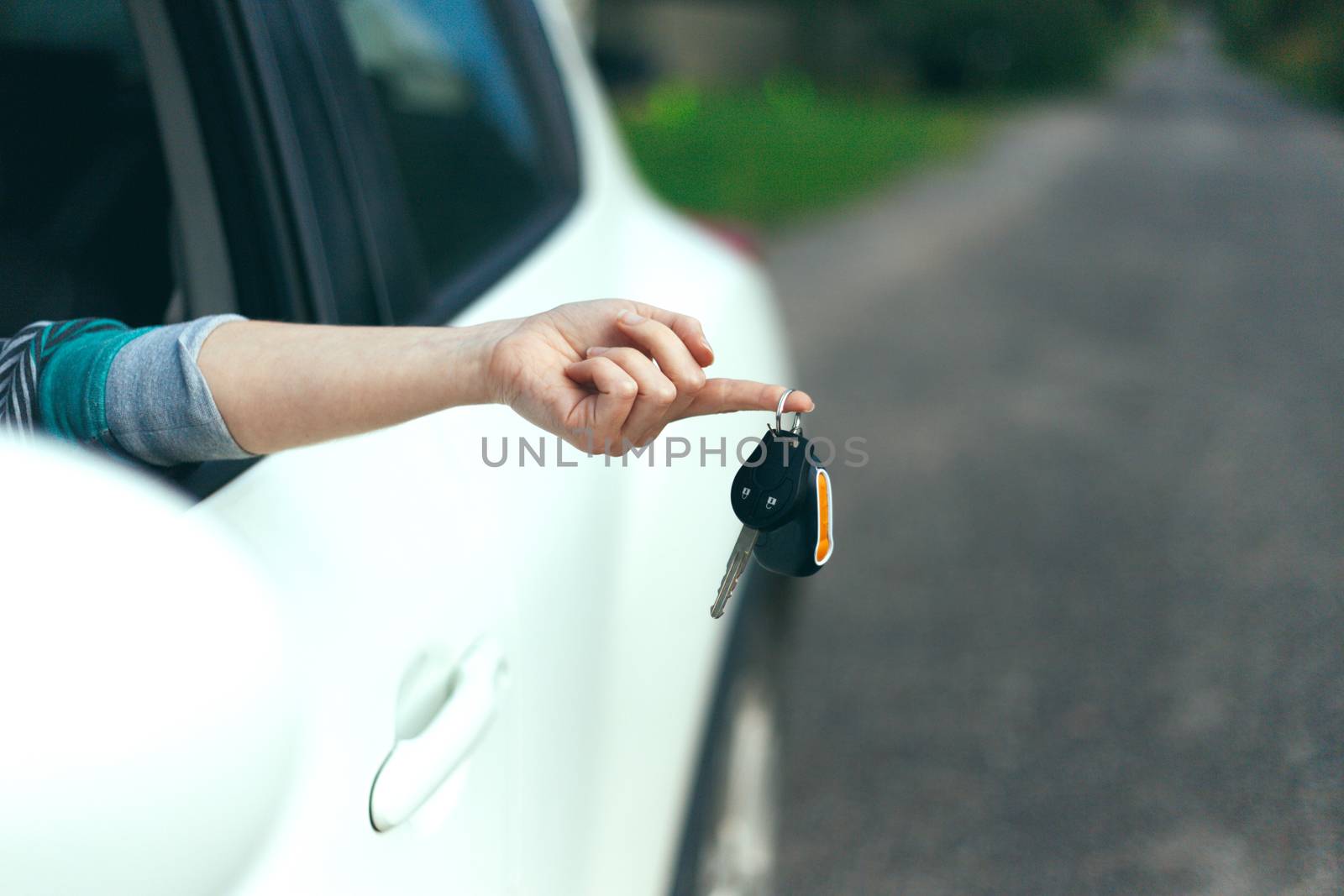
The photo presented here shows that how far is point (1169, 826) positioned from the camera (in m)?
1.94

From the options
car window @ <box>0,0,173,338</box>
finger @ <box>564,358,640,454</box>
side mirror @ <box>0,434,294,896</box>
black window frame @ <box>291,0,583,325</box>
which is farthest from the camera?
black window frame @ <box>291,0,583,325</box>

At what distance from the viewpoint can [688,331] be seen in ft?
2.48

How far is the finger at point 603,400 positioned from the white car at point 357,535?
0.22 meters

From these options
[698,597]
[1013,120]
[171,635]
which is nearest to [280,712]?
[171,635]

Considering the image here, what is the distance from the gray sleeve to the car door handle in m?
0.28

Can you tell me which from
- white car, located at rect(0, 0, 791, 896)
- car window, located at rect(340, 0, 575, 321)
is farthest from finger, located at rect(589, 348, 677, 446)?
car window, located at rect(340, 0, 575, 321)

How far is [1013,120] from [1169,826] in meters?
19.1

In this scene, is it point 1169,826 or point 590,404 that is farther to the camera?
point 1169,826

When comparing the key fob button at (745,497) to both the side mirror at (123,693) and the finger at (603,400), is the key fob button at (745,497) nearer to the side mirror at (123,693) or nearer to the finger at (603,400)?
the finger at (603,400)

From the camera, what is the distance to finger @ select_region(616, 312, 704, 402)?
2.37 feet

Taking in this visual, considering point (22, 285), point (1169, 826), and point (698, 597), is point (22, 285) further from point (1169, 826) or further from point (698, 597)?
point (1169, 826)

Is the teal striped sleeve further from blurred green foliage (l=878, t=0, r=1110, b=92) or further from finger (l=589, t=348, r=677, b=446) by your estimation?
blurred green foliage (l=878, t=0, r=1110, b=92)

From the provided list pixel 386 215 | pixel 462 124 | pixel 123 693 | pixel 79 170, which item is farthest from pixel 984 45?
pixel 123 693

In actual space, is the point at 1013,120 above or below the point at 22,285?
below
